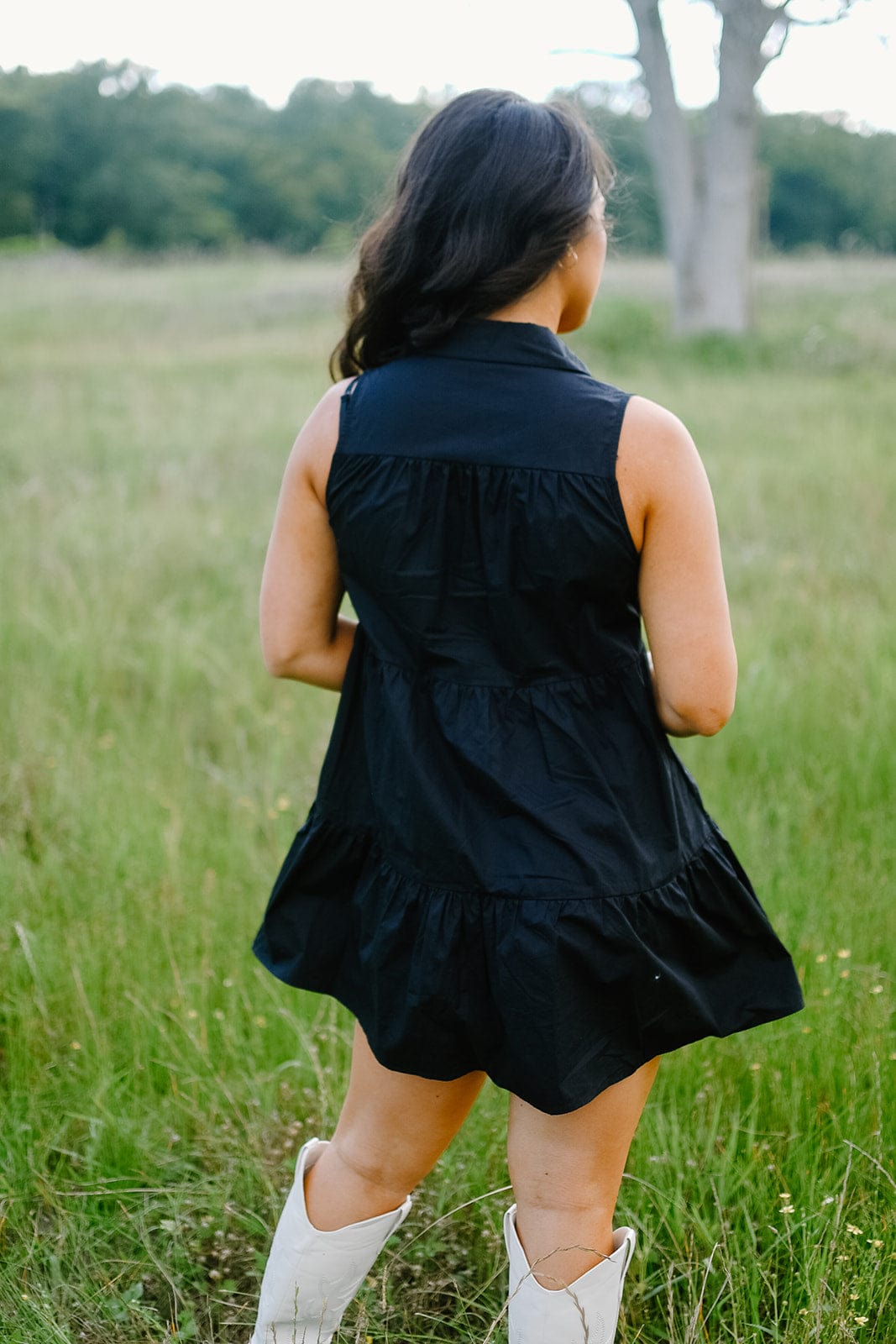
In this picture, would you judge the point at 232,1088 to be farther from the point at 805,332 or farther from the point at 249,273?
the point at 249,273

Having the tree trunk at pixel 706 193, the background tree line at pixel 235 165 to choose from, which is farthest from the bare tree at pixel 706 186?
the background tree line at pixel 235 165

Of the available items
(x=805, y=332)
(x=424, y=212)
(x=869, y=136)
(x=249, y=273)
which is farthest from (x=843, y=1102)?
(x=869, y=136)

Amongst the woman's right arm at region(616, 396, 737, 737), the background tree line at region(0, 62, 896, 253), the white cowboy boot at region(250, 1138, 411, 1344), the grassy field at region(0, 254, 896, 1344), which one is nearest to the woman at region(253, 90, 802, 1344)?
the woman's right arm at region(616, 396, 737, 737)

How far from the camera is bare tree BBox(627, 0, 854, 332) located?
12797 mm

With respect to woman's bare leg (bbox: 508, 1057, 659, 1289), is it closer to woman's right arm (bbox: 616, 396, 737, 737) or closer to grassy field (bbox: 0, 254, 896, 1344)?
grassy field (bbox: 0, 254, 896, 1344)

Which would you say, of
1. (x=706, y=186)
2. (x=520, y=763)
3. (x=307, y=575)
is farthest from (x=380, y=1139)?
(x=706, y=186)

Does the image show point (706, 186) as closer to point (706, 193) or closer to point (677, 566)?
point (706, 193)

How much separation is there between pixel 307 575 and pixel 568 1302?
3.34 feet

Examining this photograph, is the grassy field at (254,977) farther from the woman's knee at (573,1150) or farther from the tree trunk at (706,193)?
the tree trunk at (706,193)

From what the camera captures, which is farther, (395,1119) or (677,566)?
(395,1119)

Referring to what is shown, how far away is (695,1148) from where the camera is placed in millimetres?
2137

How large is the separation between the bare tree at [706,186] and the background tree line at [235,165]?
22667mm

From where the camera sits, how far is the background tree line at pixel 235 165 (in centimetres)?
3950

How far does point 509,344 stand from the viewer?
1.38m
